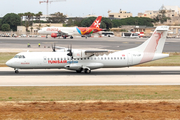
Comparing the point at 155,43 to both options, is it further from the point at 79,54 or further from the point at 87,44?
the point at 87,44

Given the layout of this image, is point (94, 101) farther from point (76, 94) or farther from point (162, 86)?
point (162, 86)

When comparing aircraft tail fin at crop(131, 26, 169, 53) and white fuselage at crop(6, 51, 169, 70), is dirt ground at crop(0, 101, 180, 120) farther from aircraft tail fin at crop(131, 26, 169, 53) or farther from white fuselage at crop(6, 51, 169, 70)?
aircraft tail fin at crop(131, 26, 169, 53)

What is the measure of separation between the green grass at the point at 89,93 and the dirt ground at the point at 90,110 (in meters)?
1.98

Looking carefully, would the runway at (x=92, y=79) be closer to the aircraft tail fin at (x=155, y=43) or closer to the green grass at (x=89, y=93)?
the green grass at (x=89, y=93)

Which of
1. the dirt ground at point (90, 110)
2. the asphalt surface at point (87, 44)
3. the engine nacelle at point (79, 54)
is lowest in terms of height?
the dirt ground at point (90, 110)

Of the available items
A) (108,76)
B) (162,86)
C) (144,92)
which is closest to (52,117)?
(144,92)

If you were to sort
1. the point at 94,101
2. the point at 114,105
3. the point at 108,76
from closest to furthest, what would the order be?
the point at 114,105 → the point at 94,101 → the point at 108,76

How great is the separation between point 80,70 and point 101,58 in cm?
293

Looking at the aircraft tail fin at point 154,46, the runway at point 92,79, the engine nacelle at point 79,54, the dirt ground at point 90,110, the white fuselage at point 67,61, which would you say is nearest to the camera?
the dirt ground at point 90,110

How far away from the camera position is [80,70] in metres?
34.4

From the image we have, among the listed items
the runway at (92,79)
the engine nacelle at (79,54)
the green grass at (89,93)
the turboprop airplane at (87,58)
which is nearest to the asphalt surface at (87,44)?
the turboprop airplane at (87,58)

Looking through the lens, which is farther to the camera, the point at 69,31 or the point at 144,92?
the point at 69,31

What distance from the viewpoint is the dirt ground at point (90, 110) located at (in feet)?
48.3

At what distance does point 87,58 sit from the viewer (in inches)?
1342
